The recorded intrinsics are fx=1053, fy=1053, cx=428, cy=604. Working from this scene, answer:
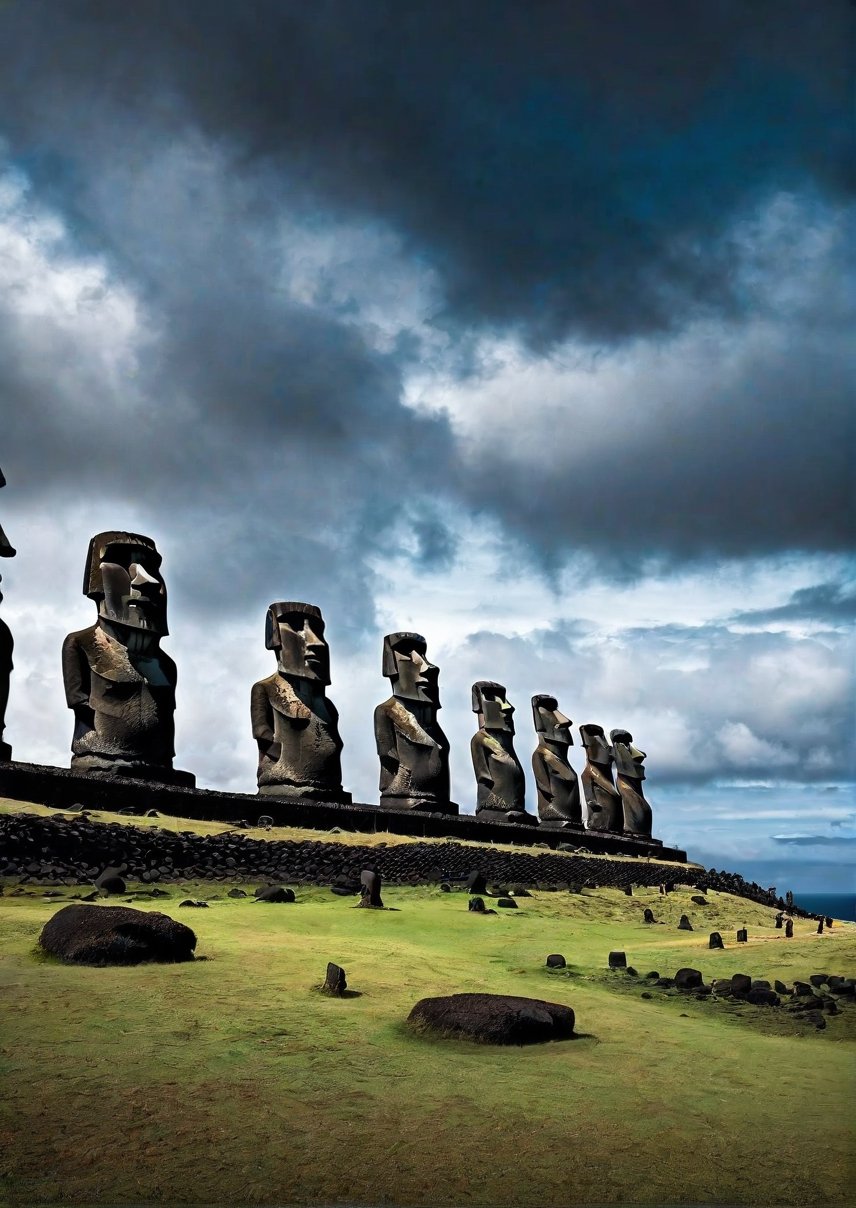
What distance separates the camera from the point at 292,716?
20.7 m

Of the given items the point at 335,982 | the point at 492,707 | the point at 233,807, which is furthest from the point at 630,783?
the point at 335,982

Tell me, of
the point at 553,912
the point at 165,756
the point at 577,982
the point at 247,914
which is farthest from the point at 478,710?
the point at 577,982

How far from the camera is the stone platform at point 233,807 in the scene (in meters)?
14.3

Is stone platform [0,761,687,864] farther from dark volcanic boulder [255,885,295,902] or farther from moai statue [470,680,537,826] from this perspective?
dark volcanic boulder [255,885,295,902]

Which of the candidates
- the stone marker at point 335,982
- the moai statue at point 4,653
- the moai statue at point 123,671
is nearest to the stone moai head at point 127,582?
the moai statue at point 123,671

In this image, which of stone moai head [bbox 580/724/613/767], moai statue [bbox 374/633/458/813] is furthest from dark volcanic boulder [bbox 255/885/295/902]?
stone moai head [bbox 580/724/613/767]

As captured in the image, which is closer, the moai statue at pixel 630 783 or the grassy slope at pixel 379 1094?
the grassy slope at pixel 379 1094

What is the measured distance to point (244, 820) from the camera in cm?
1697

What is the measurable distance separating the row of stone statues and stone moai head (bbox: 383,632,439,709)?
28 mm

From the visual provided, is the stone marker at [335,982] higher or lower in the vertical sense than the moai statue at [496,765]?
lower

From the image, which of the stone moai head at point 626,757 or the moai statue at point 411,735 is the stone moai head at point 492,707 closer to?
the moai statue at point 411,735

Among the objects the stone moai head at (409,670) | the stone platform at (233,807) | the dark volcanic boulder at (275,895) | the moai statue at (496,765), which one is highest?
the stone moai head at (409,670)

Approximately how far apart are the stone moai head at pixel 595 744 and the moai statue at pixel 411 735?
34.9 feet

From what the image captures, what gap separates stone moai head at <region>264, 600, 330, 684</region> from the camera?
2141 centimetres
